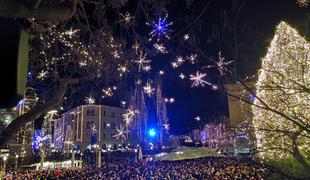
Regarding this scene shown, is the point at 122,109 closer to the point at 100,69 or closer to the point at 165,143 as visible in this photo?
the point at 165,143

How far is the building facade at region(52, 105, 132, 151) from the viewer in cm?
7211

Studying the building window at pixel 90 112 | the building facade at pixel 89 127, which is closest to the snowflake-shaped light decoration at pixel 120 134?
the building facade at pixel 89 127

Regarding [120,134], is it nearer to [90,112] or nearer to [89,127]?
[89,127]

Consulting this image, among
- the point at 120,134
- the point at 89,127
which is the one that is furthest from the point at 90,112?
the point at 120,134

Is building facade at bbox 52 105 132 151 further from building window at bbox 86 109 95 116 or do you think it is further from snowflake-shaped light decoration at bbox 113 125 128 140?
snowflake-shaped light decoration at bbox 113 125 128 140

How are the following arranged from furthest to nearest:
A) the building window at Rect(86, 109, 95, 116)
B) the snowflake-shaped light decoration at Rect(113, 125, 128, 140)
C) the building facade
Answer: the snowflake-shaped light decoration at Rect(113, 125, 128, 140)
the building window at Rect(86, 109, 95, 116)
the building facade

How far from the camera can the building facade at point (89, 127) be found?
72113 millimetres

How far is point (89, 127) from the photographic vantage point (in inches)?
2913

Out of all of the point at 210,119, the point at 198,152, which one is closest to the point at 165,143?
the point at 210,119

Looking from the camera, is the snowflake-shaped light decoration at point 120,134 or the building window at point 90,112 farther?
the snowflake-shaped light decoration at point 120,134

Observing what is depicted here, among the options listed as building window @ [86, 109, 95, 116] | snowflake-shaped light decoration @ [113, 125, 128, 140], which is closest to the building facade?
building window @ [86, 109, 95, 116]

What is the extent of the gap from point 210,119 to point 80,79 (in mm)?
61531

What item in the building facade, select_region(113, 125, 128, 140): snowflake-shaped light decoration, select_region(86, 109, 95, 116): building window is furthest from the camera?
select_region(113, 125, 128, 140): snowflake-shaped light decoration

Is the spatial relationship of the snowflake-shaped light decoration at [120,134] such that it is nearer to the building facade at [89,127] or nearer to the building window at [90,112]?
the building facade at [89,127]
